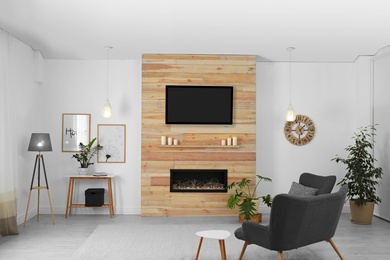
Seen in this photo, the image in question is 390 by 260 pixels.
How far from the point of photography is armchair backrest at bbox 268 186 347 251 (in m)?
3.73

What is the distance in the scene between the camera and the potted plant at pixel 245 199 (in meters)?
6.05

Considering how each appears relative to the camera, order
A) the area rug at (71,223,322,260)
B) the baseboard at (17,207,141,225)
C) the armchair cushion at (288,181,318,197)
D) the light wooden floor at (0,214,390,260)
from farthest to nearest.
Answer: the baseboard at (17,207,141,225) < the armchair cushion at (288,181,318,197) < the light wooden floor at (0,214,390,260) < the area rug at (71,223,322,260)

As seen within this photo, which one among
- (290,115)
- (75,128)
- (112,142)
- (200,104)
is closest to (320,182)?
(290,115)

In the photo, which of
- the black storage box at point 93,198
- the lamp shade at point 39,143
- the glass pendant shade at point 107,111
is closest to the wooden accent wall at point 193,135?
the glass pendant shade at point 107,111

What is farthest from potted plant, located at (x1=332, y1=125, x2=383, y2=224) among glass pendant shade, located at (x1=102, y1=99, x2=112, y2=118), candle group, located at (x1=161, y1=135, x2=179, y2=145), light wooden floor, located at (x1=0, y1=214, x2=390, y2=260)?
glass pendant shade, located at (x1=102, y1=99, x2=112, y2=118)

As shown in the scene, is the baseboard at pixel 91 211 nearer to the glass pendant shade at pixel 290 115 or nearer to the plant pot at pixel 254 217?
the plant pot at pixel 254 217

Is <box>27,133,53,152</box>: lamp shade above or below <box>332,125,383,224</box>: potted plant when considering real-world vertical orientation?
above

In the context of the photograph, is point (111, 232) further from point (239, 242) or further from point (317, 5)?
point (317, 5)

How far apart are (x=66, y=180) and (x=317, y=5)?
4916mm

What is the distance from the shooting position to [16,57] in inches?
244

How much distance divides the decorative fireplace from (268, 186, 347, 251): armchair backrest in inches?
118

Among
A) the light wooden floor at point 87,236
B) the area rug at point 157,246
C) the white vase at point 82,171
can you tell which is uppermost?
the white vase at point 82,171

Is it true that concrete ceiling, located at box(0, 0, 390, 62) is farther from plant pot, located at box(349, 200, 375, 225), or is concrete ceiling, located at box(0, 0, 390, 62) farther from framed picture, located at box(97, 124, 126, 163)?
plant pot, located at box(349, 200, 375, 225)

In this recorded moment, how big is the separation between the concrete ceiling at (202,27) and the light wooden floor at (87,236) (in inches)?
108
